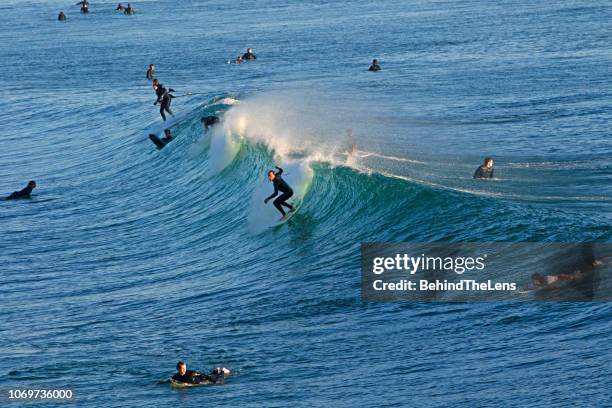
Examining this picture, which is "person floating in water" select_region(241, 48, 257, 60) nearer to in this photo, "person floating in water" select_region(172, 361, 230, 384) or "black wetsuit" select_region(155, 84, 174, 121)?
"black wetsuit" select_region(155, 84, 174, 121)

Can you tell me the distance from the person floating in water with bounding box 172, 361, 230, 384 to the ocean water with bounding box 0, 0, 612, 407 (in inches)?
8.6

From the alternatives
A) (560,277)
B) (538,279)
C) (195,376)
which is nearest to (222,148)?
(538,279)

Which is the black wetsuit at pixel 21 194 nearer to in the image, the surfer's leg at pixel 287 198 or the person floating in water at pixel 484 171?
the surfer's leg at pixel 287 198

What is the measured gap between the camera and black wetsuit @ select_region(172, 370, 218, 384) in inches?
760

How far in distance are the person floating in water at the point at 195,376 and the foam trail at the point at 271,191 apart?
10600mm

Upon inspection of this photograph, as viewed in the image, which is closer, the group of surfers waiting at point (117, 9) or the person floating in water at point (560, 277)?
the person floating in water at point (560, 277)

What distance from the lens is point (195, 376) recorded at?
19.4m

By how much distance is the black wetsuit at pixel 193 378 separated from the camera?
19312mm

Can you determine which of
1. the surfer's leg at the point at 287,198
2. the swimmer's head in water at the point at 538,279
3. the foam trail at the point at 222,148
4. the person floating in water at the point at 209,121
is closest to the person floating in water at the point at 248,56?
the person floating in water at the point at 209,121

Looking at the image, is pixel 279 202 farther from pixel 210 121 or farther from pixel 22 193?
pixel 210 121

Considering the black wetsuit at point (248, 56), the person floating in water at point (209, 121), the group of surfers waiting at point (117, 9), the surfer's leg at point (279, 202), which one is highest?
the group of surfers waiting at point (117, 9)

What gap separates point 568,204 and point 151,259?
34.9 feet

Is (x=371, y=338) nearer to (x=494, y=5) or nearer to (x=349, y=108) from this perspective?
(x=349, y=108)

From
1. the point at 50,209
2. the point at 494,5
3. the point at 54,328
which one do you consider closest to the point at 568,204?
the point at 54,328
